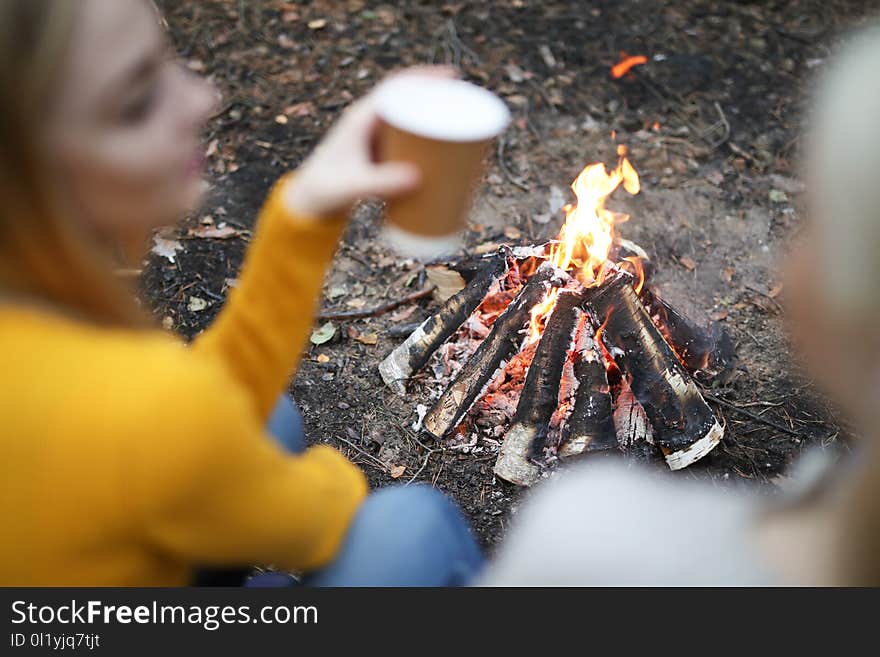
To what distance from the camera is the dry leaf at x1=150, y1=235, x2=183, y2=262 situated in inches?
154

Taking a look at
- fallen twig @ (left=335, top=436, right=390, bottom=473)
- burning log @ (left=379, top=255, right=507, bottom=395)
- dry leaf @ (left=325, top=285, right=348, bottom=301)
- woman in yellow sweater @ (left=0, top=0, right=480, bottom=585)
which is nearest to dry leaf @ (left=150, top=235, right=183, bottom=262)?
dry leaf @ (left=325, top=285, right=348, bottom=301)

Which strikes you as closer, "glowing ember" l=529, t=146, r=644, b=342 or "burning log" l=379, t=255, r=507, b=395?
"glowing ember" l=529, t=146, r=644, b=342

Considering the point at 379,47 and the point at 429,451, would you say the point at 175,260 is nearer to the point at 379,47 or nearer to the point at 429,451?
the point at 429,451

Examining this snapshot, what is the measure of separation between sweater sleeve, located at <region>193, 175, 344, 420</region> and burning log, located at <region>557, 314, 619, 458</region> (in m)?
1.45

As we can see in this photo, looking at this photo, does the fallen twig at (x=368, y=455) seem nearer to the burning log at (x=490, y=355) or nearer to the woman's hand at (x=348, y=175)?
the burning log at (x=490, y=355)

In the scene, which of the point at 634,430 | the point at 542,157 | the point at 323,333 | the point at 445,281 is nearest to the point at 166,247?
the point at 323,333

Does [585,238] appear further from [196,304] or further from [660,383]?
[196,304]

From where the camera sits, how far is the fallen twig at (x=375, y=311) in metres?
3.60

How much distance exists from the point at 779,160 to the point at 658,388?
2.27 metres

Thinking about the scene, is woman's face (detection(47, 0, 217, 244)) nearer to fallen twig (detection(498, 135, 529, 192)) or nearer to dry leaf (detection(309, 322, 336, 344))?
dry leaf (detection(309, 322, 336, 344))

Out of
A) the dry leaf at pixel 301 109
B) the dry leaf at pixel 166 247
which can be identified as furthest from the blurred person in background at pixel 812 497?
the dry leaf at pixel 301 109

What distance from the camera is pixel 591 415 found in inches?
114

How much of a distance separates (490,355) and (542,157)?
1859 mm
